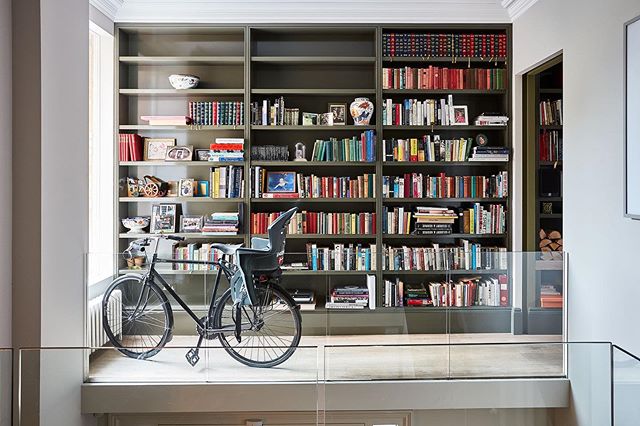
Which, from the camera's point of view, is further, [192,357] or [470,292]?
[470,292]

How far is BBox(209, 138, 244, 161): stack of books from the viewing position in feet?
18.4

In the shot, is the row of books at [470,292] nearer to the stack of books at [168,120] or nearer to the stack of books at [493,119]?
the stack of books at [493,119]

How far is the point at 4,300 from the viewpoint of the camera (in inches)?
136

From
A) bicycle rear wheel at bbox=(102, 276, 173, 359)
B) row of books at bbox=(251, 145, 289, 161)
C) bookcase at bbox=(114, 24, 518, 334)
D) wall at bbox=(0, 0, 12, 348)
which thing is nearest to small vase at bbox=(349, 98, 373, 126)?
bookcase at bbox=(114, 24, 518, 334)

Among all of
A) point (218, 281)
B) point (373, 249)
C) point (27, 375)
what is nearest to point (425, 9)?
point (373, 249)

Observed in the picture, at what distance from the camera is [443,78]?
5668 mm

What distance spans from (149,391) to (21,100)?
160 centimetres

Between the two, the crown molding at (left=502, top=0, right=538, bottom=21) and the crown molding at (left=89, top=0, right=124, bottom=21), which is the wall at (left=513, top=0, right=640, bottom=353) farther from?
the crown molding at (left=89, top=0, right=124, bottom=21)

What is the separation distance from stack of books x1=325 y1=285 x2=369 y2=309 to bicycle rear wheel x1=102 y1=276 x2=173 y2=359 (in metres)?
1.05

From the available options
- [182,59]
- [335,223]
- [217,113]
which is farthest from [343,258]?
[182,59]

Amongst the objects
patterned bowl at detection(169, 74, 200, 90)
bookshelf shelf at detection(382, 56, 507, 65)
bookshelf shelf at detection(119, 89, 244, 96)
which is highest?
bookshelf shelf at detection(382, 56, 507, 65)

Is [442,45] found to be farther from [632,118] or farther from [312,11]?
[632,118]

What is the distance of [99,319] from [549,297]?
9.59 feet

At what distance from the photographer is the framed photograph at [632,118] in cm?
340
